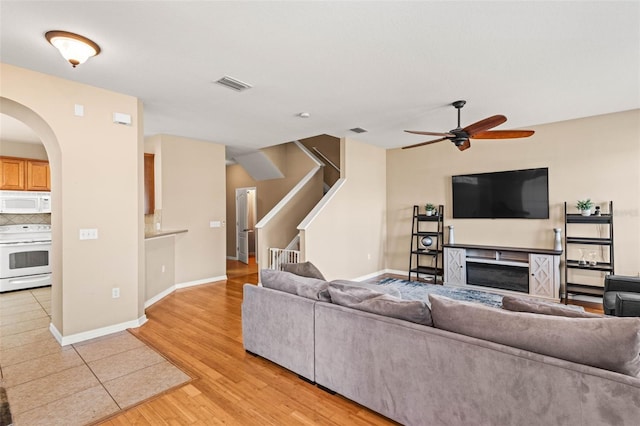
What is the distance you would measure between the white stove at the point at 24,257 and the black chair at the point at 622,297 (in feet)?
26.9

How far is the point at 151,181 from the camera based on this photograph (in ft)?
17.8

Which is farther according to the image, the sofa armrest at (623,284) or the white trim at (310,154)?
the white trim at (310,154)

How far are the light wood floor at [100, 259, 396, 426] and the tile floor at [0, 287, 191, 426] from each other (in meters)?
0.14

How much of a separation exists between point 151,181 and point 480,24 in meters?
5.26

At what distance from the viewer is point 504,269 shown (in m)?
5.18

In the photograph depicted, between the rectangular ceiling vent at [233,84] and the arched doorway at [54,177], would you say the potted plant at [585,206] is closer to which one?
the rectangular ceiling vent at [233,84]

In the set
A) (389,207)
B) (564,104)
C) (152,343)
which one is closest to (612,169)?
(564,104)

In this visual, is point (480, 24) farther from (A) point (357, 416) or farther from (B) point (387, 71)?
(A) point (357, 416)

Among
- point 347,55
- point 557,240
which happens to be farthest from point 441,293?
point 347,55

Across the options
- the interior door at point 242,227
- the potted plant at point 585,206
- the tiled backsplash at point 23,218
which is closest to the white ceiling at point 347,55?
the potted plant at point 585,206

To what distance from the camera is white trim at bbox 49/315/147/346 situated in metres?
3.25

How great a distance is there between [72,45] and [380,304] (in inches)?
119

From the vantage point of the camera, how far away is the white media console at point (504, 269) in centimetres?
473

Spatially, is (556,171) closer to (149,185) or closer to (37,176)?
(149,185)
